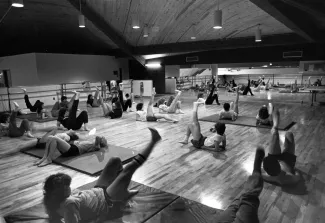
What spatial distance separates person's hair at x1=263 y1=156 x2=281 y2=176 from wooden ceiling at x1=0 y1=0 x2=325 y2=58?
3.06m

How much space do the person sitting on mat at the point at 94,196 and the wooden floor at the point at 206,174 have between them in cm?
73

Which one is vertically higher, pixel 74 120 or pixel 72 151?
pixel 74 120

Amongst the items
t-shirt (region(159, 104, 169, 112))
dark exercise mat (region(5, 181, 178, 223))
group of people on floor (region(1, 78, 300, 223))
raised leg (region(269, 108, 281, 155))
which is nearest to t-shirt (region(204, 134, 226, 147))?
group of people on floor (region(1, 78, 300, 223))

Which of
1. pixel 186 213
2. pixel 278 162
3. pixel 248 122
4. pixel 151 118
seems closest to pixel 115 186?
pixel 186 213

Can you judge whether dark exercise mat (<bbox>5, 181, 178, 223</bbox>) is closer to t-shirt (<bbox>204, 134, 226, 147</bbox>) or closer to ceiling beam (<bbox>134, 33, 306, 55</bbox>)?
t-shirt (<bbox>204, 134, 226, 147</bbox>)

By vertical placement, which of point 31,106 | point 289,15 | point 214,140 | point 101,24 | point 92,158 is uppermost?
point 101,24

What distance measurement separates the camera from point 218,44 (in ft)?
29.9

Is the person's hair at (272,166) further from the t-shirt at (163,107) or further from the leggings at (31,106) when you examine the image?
the leggings at (31,106)

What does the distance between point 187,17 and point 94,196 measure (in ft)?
22.7

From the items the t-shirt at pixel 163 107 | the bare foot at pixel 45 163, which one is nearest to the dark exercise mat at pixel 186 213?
the bare foot at pixel 45 163

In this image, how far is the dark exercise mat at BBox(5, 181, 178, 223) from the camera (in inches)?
80.7

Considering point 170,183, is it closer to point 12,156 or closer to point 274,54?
point 12,156

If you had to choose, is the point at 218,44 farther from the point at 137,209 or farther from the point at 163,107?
the point at 137,209

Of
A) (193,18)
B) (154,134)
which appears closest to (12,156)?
(154,134)
